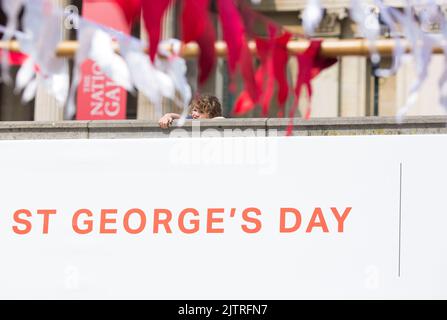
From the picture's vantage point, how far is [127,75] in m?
2.71

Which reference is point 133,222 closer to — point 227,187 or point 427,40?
point 227,187

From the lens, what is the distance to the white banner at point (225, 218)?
8461 mm

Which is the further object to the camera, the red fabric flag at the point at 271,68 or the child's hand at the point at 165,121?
the child's hand at the point at 165,121

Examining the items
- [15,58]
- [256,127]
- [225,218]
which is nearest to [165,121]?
[225,218]

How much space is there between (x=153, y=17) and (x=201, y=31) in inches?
4.9

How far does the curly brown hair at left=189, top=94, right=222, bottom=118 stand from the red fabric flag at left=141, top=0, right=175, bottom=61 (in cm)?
596

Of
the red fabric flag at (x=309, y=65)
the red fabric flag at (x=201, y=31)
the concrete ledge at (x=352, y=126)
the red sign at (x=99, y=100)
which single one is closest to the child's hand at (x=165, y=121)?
the concrete ledge at (x=352, y=126)

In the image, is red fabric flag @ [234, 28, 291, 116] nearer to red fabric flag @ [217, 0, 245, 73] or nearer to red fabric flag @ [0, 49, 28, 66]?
red fabric flag @ [217, 0, 245, 73]

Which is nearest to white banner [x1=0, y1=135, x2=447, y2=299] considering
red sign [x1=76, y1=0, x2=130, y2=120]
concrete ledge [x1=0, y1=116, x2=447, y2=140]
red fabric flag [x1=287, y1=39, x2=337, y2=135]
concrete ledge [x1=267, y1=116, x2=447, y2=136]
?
concrete ledge [x1=0, y1=116, x2=447, y2=140]

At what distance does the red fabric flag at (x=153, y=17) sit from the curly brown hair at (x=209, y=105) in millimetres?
5962

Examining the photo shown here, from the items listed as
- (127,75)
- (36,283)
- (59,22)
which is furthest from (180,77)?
(36,283)

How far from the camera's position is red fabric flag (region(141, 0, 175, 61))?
261 cm

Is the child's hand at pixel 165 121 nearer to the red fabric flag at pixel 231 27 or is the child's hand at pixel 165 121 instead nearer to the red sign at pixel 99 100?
the red fabric flag at pixel 231 27

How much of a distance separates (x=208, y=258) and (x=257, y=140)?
1.04m
